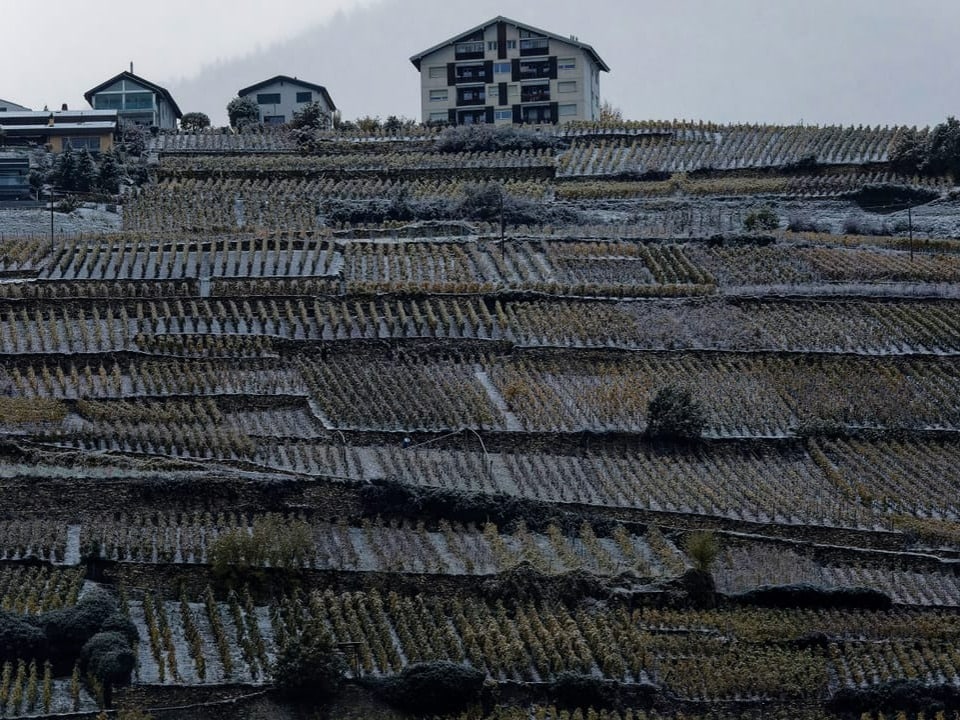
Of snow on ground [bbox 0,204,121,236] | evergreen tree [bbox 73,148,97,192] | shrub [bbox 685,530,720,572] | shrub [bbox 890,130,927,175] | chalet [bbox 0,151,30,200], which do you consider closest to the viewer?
shrub [bbox 685,530,720,572]

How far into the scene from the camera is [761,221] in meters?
76.9

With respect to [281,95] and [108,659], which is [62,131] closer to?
[281,95]

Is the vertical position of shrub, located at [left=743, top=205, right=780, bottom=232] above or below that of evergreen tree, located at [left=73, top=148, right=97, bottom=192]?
below

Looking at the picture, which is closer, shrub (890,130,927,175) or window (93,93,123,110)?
shrub (890,130,927,175)

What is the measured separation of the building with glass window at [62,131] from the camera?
9269 centimetres

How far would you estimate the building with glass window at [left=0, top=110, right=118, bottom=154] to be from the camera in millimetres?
92688

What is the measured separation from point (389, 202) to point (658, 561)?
35.1 metres

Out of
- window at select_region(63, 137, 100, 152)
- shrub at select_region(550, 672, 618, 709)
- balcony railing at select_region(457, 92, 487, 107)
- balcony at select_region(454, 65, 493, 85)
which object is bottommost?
shrub at select_region(550, 672, 618, 709)

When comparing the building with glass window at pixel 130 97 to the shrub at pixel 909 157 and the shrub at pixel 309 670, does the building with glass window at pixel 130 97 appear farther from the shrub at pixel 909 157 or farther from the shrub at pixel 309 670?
the shrub at pixel 309 670

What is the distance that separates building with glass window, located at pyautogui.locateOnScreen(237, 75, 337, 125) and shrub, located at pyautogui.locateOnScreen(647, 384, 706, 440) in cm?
5678

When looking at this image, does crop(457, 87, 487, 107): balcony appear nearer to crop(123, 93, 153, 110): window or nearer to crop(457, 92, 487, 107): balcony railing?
crop(457, 92, 487, 107): balcony railing

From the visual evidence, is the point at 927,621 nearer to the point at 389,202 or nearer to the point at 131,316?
the point at 131,316

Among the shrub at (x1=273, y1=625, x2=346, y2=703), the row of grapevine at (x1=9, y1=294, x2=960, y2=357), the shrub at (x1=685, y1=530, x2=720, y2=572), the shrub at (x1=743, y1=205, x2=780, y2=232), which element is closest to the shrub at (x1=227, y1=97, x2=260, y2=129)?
the shrub at (x1=743, y1=205, x2=780, y2=232)

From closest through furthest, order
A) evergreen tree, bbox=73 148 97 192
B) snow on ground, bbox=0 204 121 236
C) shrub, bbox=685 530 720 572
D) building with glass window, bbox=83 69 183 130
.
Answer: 1. shrub, bbox=685 530 720 572
2. snow on ground, bbox=0 204 121 236
3. evergreen tree, bbox=73 148 97 192
4. building with glass window, bbox=83 69 183 130
